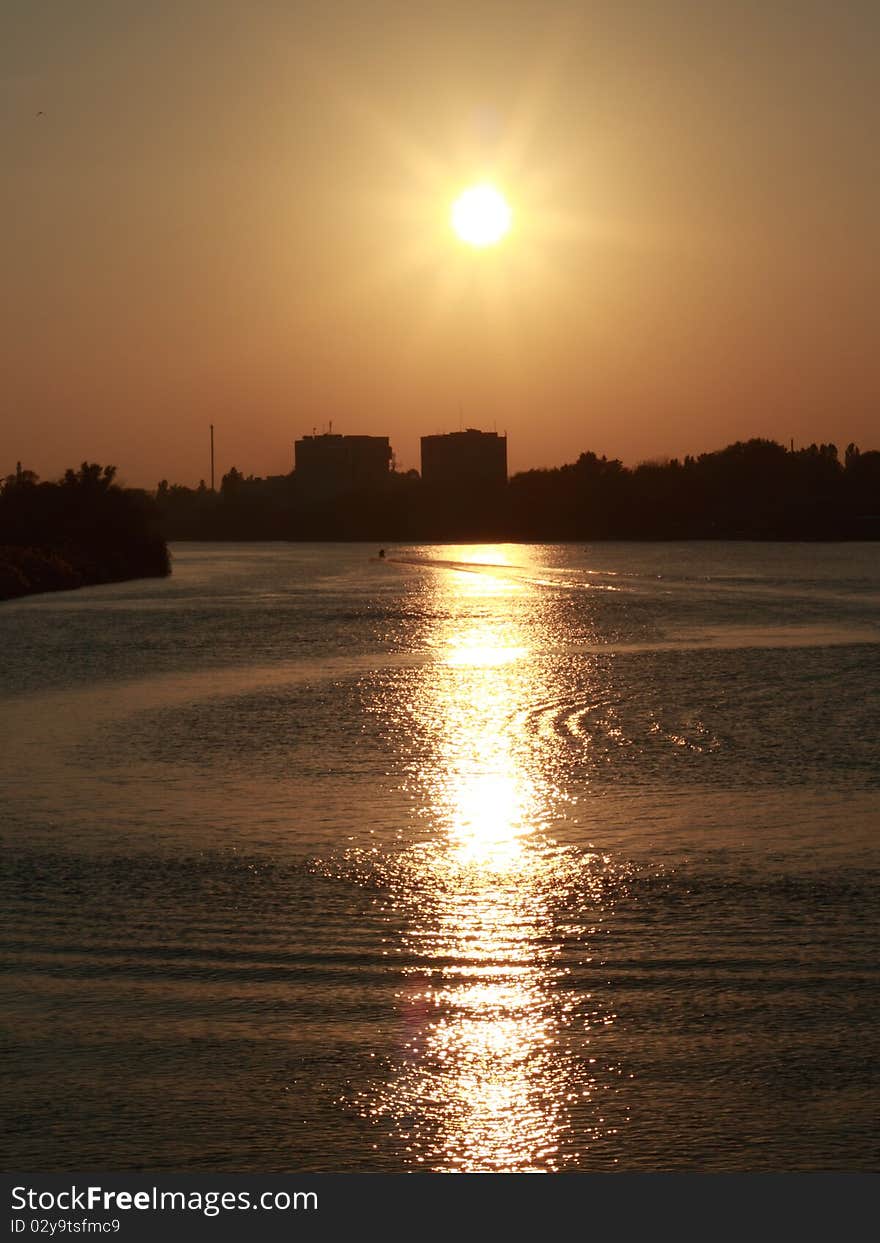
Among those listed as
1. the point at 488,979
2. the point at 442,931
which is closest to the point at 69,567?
the point at 442,931

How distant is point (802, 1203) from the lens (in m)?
6.67

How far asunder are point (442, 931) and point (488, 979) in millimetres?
1417

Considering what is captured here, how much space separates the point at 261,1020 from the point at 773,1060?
2730mm

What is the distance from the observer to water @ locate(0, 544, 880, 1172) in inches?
295

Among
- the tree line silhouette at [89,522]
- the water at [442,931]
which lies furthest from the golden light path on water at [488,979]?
the tree line silhouette at [89,522]

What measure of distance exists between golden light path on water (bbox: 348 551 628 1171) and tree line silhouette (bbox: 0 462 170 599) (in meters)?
90.2

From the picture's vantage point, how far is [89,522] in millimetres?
114438

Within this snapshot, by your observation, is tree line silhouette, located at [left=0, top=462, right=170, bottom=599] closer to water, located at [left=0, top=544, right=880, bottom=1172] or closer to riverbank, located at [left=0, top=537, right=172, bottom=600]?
riverbank, located at [left=0, top=537, right=172, bottom=600]

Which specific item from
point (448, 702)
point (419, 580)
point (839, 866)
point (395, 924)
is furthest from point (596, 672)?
point (419, 580)

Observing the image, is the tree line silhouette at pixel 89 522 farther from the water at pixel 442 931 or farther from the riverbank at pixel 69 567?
the water at pixel 442 931

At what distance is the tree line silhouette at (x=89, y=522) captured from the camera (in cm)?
11062

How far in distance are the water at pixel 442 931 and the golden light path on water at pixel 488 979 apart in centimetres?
3

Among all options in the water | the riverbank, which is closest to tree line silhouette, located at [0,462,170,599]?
the riverbank

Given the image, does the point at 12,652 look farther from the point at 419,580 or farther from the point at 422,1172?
the point at 419,580
